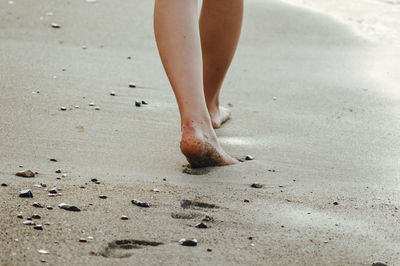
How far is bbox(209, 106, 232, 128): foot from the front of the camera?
289 cm

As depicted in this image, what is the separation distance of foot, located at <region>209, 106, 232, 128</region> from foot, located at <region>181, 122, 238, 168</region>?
2.03ft

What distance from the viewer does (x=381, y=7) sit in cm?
694

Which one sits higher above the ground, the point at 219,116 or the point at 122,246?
the point at 122,246

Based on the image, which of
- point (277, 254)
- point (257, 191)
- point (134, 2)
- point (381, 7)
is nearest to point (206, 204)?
point (257, 191)

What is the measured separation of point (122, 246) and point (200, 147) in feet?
2.20

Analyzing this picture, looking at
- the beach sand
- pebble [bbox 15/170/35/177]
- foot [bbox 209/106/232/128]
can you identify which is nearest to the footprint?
the beach sand

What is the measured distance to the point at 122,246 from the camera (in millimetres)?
1560

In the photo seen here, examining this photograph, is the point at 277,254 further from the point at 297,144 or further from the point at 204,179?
the point at 297,144

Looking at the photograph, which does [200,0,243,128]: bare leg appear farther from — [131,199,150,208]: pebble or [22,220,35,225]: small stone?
[22,220,35,225]: small stone

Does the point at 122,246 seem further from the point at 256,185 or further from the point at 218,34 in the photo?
the point at 218,34

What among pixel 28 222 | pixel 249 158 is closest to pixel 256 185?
pixel 249 158

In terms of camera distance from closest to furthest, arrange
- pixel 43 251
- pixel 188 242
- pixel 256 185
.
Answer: pixel 43 251, pixel 188 242, pixel 256 185

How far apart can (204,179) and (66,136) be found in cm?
65

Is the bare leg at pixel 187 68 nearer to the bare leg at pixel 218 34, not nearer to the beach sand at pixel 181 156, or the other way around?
the beach sand at pixel 181 156
